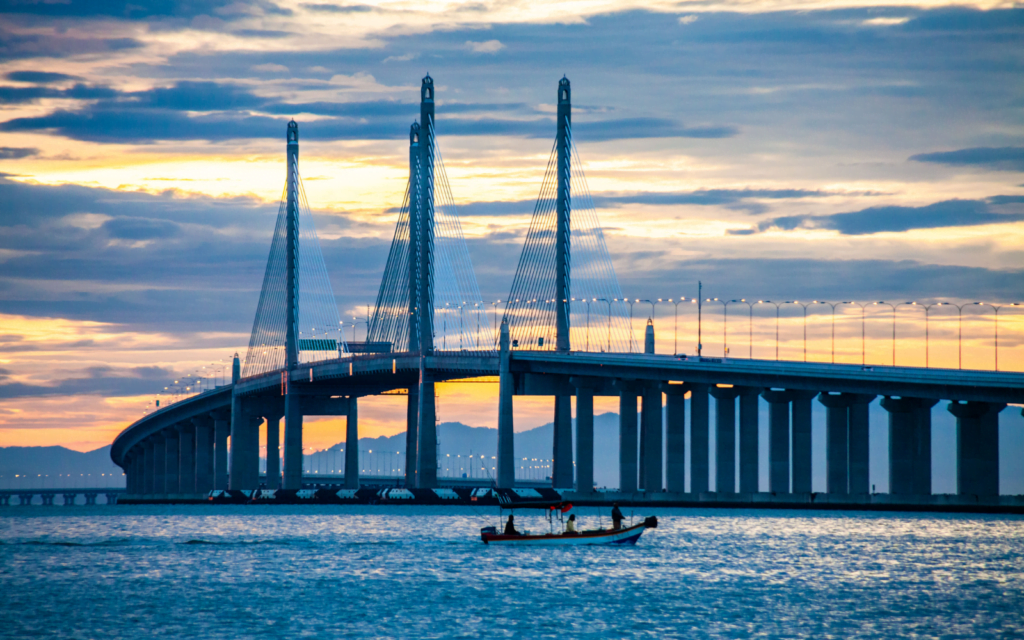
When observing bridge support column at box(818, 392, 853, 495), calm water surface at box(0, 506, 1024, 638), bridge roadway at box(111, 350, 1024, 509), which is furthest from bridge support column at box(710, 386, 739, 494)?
calm water surface at box(0, 506, 1024, 638)

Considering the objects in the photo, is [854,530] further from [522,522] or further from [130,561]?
[130,561]

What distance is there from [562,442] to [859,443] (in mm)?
29820

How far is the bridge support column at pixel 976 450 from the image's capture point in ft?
387

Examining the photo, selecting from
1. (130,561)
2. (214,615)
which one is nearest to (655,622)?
(214,615)

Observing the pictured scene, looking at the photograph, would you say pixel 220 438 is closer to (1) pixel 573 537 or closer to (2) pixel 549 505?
(2) pixel 549 505

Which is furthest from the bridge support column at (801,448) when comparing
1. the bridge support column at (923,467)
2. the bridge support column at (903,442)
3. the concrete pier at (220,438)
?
the concrete pier at (220,438)

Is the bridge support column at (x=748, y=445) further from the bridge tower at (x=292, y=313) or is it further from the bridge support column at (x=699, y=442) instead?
the bridge tower at (x=292, y=313)

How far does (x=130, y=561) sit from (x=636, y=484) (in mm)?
63339

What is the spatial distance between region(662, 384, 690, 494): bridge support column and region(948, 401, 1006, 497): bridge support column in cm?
2386

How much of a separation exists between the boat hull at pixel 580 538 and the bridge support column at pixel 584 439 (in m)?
50.3

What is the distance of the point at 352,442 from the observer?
582 feet

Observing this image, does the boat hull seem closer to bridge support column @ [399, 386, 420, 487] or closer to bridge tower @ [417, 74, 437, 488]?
bridge tower @ [417, 74, 437, 488]

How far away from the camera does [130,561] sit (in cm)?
7825

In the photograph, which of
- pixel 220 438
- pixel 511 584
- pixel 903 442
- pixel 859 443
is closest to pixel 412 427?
pixel 220 438
